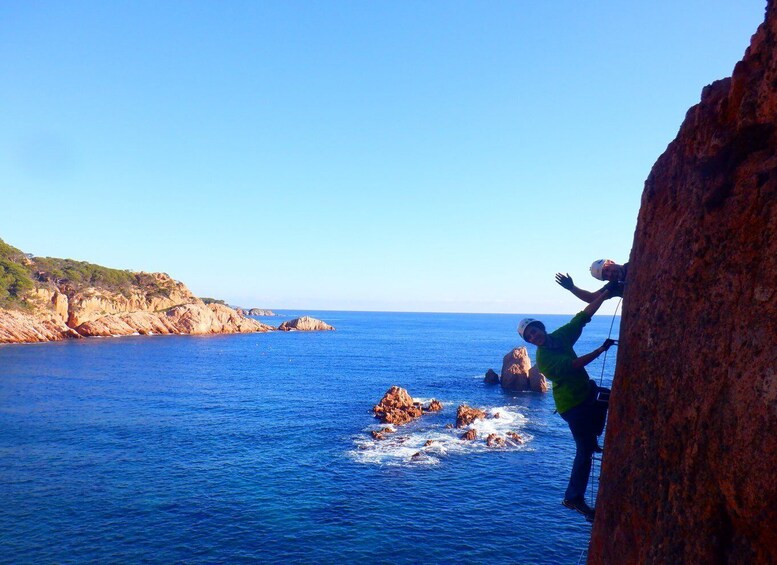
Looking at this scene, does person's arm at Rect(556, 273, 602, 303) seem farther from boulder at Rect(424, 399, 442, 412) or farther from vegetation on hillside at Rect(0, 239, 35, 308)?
vegetation on hillside at Rect(0, 239, 35, 308)

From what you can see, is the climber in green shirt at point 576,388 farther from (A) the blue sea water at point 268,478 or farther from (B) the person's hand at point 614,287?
(A) the blue sea water at point 268,478

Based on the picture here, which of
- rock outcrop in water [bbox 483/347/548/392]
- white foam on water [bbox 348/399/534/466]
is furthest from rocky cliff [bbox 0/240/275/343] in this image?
rock outcrop in water [bbox 483/347/548/392]

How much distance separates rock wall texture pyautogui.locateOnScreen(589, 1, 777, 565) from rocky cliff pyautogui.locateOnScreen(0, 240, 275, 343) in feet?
429

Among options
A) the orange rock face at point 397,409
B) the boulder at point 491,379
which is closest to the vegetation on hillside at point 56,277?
the orange rock face at point 397,409

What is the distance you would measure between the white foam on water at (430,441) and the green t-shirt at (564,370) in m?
30.0

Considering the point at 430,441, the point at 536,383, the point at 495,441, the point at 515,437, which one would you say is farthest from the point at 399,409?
the point at 536,383

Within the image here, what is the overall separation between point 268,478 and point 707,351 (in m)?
33.4

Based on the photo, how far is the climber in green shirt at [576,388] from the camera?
766 centimetres

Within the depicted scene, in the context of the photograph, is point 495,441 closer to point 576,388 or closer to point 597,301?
point 576,388

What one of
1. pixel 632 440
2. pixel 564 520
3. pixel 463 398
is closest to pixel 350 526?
pixel 564 520

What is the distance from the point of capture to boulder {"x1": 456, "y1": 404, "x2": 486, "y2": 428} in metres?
46.3

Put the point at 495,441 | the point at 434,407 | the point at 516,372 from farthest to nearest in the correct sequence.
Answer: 1. the point at 516,372
2. the point at 434,407
3. the point at 495,441

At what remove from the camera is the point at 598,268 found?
24.0 ft

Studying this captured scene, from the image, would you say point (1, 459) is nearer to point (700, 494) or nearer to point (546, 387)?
point (700, 494)
